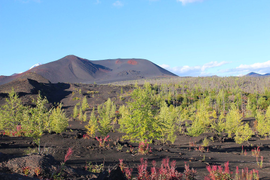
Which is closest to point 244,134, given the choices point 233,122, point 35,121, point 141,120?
point 233,122

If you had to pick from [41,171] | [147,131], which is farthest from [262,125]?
[41,171]

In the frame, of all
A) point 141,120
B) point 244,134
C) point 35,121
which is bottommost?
point 244,134

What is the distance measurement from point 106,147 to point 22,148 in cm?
536

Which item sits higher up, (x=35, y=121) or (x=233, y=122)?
(x=35, y=121)

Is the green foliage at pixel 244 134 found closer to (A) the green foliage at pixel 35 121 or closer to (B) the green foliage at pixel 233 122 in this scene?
(B) the green foliage at pixel 233 122

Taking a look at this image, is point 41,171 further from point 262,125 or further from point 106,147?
point 262,125

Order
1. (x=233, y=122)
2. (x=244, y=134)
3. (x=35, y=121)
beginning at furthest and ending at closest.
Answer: (x=233, y=122) < (x=244, y=134) < (x=35, y=121)

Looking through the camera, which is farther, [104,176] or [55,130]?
[55,130]

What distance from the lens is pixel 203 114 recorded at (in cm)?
2625

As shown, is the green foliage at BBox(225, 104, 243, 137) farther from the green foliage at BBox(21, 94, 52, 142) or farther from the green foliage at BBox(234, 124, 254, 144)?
the green foliage at BBox(21, 94, 52, 142)

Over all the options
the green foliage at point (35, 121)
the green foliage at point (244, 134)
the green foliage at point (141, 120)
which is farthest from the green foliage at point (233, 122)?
the green foliage at point (35, 121)

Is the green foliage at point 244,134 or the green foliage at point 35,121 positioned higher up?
the green foliage at point 35,121

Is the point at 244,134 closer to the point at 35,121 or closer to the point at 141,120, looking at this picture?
the point at 141,120

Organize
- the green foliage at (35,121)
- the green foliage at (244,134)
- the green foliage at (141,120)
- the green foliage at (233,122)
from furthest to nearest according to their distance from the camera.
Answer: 1. the green foliage at (233,122)
2. the green foliage at (244,134)
3. the green foliage at (141,120)
4. the green foliage at (35,121)
